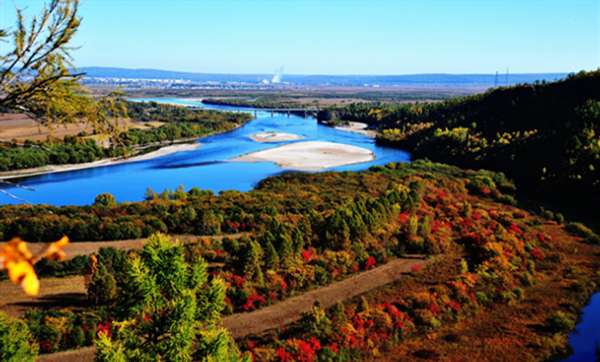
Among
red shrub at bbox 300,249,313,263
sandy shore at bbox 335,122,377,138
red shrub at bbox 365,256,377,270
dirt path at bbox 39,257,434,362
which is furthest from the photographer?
sandy shore at bbox 335,122,377,138

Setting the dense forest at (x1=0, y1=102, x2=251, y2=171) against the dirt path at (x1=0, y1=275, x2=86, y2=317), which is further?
the dense forest at (x1=0, y1=102, x2=251, y2=171)

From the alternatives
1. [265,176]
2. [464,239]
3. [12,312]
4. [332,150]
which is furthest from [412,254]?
[332,150]

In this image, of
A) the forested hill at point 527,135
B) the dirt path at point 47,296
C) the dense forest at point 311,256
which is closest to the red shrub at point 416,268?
the dense forest at point 311,256

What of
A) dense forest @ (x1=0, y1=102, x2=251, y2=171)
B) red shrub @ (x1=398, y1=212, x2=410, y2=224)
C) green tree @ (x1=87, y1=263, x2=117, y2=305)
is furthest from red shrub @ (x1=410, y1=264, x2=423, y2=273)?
dense forest @ (x1=0, y1=102, x2=251, y2=171)

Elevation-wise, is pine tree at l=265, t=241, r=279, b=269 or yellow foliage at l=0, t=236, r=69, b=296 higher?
yellow foliage at l=0, t=236, r=69, b=296

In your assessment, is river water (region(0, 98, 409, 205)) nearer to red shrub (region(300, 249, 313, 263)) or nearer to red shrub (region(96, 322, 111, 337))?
red shrub (region(300, 249, 313, 263))

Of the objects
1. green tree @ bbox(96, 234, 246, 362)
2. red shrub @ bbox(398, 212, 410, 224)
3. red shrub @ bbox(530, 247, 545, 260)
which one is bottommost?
red shrub @ bbox(530, 247, 545, 260)

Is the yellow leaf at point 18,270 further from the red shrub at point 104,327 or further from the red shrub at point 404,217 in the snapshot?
the red shrub at point 404,217
